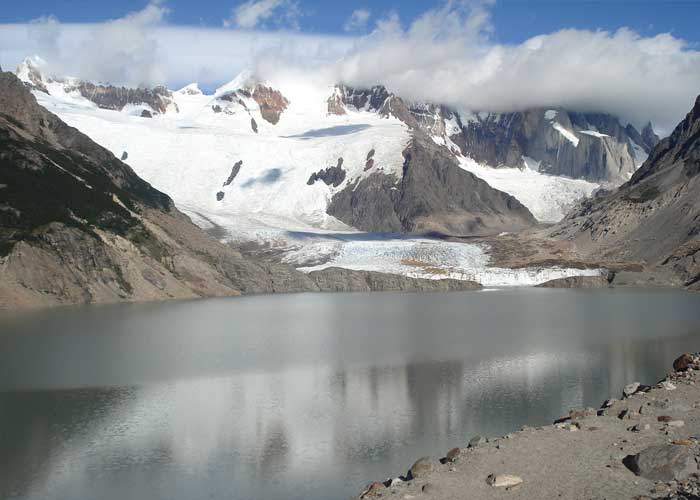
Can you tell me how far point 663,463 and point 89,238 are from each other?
8771cm

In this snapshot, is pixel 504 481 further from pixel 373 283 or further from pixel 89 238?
pixel 373 283

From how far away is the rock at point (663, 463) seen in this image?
1869 centimetres

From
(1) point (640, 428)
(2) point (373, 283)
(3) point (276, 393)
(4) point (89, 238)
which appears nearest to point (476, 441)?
(1) point (640, 428)

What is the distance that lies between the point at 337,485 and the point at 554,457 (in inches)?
246

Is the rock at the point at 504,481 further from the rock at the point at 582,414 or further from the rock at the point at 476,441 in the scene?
the rock at the point at 582,414

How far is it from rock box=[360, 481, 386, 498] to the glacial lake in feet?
3.42

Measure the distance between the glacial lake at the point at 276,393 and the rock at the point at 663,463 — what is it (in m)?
7.17

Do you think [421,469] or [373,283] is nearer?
[421,469]

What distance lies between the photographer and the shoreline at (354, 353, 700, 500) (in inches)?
737

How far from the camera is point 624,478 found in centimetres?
1928

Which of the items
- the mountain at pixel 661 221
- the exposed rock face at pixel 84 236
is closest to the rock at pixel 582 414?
the exposed rock face at pixel 84 236

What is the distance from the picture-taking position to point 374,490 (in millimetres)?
20594

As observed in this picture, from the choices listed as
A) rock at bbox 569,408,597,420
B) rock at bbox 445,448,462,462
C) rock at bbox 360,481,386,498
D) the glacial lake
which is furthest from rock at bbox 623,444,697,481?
the glacial lake

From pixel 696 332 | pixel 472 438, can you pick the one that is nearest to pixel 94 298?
pixel 696 332
